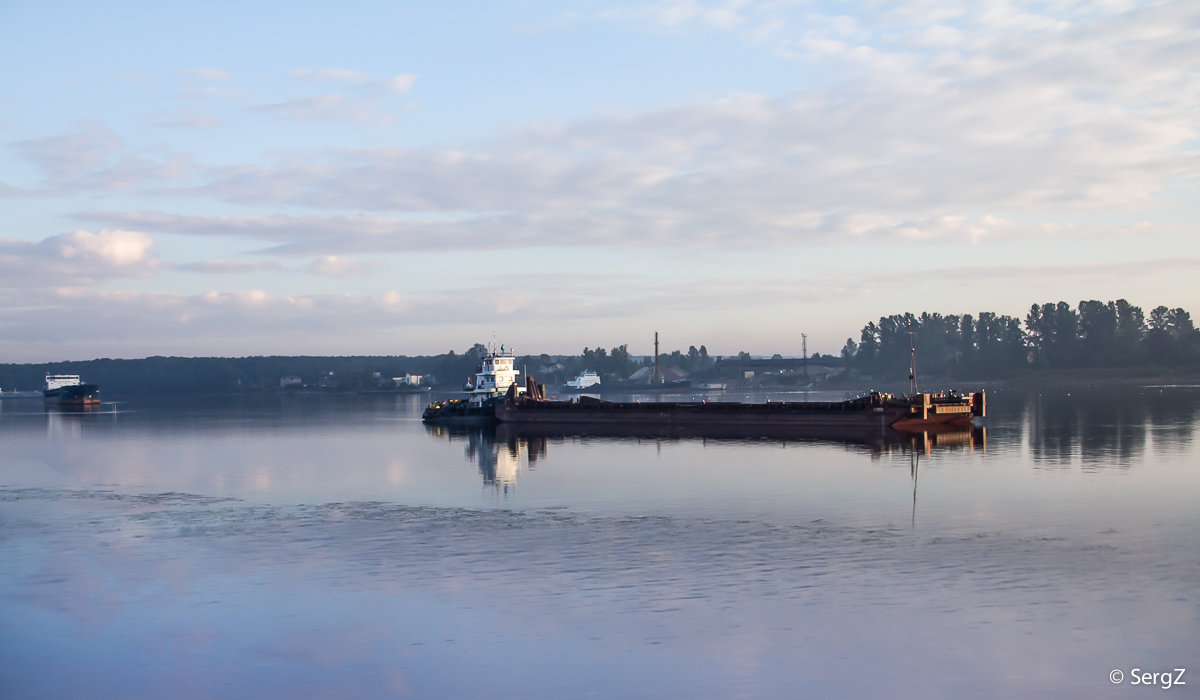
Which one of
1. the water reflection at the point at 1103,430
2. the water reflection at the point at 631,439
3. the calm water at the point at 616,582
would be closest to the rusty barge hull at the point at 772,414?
the water reflection at the point at 631,439

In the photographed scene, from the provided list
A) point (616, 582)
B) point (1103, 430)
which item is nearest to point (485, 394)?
point (1103, 430)

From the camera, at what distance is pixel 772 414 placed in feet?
252

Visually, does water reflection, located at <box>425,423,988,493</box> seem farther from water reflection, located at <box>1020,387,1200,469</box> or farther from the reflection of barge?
water reflection, located at <box>1020,387,1200,469</box>

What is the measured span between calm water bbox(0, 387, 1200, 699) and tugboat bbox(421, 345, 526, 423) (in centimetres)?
4051

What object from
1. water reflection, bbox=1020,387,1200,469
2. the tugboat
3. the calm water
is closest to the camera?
the calm water

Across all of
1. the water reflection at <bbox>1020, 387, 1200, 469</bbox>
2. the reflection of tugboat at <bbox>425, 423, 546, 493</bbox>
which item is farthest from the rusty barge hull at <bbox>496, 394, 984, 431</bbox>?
the water reflection at <bbox>1020, 387, 1200, 469</bbox>

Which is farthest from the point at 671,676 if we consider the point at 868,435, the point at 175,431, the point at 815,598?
the point at 175,431

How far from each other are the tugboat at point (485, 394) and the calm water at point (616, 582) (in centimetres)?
4051

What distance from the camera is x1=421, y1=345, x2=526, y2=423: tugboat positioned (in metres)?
91.5

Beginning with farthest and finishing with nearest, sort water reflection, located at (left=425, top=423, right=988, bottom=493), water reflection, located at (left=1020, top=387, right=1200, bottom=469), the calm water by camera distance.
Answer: water reflection, located at (left=425, top=423, right=988, bottom=493) → water reflection, located at (left=1020, top=387, right=1200, bottom=469) → the calm water

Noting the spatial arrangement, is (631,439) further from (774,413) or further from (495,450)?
(774,413)

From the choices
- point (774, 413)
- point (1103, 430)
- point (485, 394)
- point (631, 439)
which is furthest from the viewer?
point (485, 394)

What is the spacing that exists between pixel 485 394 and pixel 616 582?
7212 centimetres

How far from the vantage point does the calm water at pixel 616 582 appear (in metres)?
18.3
